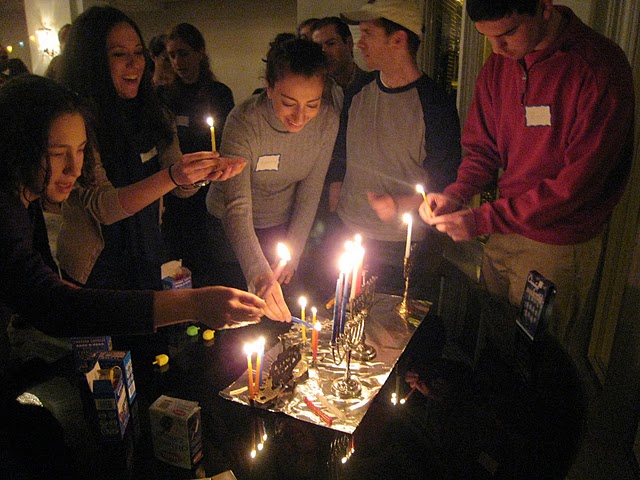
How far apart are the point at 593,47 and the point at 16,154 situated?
5.60ft

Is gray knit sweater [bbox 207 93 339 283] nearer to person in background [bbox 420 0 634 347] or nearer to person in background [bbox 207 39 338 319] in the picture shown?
person in background [bbox 207 39 338 319]

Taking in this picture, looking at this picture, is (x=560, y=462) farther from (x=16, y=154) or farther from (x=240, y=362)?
(x=16, y=154)

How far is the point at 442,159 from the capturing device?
224 cm

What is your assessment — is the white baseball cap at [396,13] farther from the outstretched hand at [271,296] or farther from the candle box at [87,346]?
the candle box at [87,346]

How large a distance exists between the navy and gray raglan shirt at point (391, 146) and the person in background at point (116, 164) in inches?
28.8

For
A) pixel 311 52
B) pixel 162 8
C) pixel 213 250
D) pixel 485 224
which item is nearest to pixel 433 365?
pixel 485 224

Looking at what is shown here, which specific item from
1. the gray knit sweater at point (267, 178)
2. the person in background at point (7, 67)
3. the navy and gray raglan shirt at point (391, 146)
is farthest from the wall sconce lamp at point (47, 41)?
the navy and gray raglan shirt at point (391, 146)

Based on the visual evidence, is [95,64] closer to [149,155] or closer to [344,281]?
[149,155]

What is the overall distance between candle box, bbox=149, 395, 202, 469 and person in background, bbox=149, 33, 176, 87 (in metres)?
2.78

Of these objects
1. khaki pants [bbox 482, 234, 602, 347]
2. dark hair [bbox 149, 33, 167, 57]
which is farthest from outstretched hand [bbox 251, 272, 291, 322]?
dark hair [bbox 149, 33, 167, 57]

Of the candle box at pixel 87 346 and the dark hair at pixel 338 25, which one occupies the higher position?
the dark hair at pixel 338 25

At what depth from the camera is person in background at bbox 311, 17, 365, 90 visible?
2896 mm

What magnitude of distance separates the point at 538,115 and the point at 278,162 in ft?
3.60

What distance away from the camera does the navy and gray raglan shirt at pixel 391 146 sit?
2.23 m
